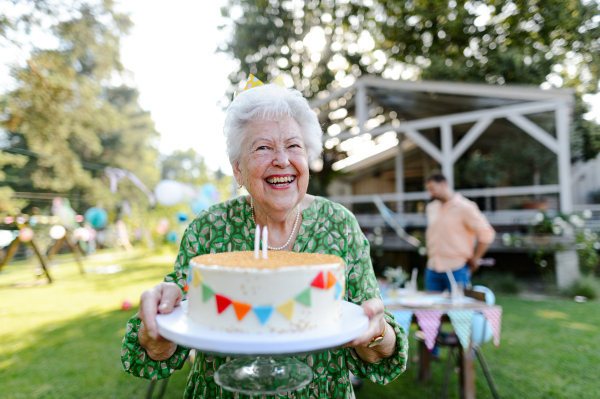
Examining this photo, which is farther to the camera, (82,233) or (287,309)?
(82,233)

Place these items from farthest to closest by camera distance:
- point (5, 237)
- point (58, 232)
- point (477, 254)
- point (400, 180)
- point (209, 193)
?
point (400, 180) < point (209, 193) < point (58, 232) < point (477, 254) < point (5, 237)

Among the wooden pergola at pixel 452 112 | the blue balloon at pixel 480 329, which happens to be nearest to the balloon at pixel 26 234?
the blue balloon at pixel 480 329

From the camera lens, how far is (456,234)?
5086 millimetres

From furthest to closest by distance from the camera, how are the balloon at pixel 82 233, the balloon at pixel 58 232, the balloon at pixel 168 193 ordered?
the balloon at pixel 82 233 < the balloon at pixel 168 193 < the balloon at pixel 58 232

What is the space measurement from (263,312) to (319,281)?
6.7 inches

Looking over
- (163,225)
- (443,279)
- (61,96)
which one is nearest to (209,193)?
(163,225)

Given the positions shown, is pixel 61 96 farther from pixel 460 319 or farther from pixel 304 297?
pixel 460 319

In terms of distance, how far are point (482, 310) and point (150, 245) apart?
54.2ft

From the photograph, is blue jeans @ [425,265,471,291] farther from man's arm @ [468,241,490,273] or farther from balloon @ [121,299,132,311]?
balloon @ [121,299,132,311]

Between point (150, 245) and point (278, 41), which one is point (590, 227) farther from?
point (150, 245)

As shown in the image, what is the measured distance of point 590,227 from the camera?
321 inches

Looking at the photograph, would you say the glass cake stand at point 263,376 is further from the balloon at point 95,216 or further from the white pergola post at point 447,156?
the balloon at point 95,216

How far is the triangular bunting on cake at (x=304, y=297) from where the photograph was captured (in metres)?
0.97

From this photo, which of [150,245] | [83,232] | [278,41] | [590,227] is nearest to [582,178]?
[590,227]
